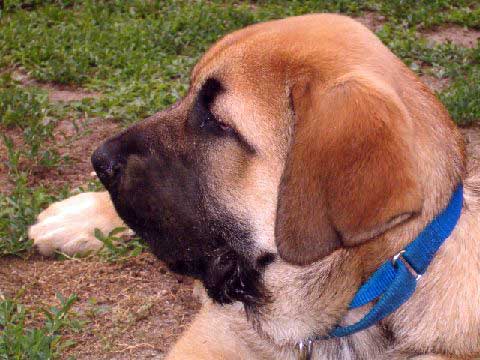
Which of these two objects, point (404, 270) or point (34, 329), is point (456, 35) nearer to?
point (404, 270)

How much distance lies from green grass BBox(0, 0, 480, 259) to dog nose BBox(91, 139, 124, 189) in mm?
1194

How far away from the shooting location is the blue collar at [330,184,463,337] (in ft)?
9.71

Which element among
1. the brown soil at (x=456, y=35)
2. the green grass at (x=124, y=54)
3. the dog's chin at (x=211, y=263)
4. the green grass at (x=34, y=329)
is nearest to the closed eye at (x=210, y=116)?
the dog's chin at (x=211, y=263)

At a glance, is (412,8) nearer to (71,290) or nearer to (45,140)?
(45,140)

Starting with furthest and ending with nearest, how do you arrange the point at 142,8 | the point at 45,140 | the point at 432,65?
the point at 142,8
the point at 432,65
the point at 45,140

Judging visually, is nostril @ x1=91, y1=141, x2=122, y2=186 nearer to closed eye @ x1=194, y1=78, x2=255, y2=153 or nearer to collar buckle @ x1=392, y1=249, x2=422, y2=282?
closed eye @ x1=194, y1=78, x2=255, y2=153

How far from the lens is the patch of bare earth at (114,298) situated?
383cm

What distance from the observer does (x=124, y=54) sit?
6.81 metres

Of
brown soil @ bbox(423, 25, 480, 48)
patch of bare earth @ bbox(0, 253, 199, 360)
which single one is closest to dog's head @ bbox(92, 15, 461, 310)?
patch of bare earth @ bbox(0, 253, 199, 360)

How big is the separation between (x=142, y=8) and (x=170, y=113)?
4.81 m

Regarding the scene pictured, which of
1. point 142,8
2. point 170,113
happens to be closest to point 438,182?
point 170,113

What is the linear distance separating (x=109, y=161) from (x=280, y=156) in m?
0.74

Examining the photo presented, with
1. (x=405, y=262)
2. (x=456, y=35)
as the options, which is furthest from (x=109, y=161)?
(x=456, y=35)

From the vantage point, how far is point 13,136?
5.57m
